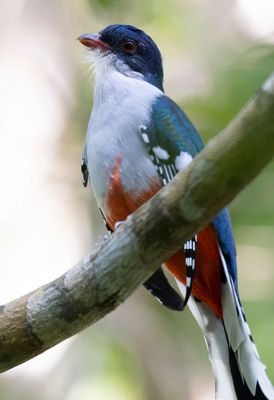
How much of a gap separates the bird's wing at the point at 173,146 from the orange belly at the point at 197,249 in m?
0.04

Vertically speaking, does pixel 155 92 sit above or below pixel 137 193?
above

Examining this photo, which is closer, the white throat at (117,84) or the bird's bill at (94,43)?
the white throat at (117,84)

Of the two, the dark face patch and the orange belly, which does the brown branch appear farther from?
the dark face patch

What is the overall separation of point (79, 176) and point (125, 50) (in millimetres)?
1620

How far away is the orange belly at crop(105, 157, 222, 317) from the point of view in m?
3.44

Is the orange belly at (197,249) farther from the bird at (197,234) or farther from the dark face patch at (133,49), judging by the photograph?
the dark face patch at (133,49)

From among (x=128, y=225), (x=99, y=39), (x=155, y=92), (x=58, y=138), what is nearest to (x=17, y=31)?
(x=58, y=138)

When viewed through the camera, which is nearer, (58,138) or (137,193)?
(137,193)

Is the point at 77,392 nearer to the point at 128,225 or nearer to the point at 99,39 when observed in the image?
Result: the point at 99,39

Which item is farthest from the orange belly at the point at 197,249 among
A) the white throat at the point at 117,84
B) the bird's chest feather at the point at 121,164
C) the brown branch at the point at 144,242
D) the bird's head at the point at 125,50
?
the bird's head at the point at 125,50

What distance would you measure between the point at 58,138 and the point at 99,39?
5.24ft

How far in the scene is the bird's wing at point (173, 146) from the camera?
11.3 ft

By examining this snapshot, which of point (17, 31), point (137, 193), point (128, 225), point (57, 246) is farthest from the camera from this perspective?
point (17, 31)

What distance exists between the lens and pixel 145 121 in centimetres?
355
